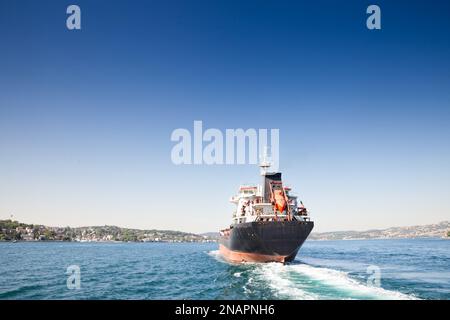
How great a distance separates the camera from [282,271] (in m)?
34.2

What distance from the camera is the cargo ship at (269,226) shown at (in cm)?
3838

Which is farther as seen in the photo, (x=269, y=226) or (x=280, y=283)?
Answer: (x=269, y=226)

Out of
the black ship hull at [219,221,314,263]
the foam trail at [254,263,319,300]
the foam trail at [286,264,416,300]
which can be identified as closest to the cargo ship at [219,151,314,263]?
the black ship hull at [219,221,314,263]

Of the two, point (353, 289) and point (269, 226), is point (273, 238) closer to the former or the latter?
point (269, 226)

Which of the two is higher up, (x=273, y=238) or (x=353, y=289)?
A: (x=273, y=238)

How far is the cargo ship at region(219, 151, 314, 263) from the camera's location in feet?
126

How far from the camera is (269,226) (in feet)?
125

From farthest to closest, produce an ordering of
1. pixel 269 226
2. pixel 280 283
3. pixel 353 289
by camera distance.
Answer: pixel 269 226 < pixel 280 283 < pixel 353 289

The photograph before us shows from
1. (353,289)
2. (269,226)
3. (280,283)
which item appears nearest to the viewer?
(353,289)

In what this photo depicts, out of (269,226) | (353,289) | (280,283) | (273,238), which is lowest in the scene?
(280,283)

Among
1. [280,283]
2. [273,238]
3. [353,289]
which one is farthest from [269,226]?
[353,289]

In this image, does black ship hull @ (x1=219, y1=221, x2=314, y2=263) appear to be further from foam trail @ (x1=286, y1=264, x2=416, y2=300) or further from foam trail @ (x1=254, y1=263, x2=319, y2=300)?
foam trail @ (x1=286, y1=264, x2=416, y2=300)
